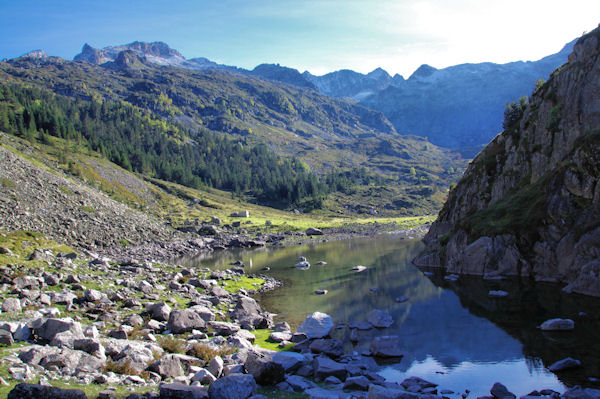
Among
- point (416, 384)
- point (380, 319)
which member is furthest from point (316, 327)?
point (416, 384)

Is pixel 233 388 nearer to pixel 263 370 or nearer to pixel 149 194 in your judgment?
pixel 263 370

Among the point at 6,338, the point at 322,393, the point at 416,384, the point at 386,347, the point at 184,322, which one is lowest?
the point at 386,347

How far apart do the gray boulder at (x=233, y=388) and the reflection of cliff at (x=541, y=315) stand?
17.7m

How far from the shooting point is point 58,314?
22.9 metres

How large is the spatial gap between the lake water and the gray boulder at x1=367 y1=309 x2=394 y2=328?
63cm

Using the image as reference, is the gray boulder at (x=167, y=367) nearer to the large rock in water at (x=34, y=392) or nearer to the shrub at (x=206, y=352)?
the shrub at (x=206, y=352)

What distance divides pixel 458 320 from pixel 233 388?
2639 centimetres

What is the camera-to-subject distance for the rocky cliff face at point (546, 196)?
42781 mm

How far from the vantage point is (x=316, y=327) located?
1267 inches

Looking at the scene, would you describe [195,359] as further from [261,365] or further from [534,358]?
[534,358]

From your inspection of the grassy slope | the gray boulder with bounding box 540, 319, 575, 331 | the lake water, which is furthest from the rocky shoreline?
the grassy slope

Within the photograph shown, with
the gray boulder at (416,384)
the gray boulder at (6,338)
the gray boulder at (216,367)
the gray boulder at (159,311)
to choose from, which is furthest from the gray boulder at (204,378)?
the gray boulder at (159,311)

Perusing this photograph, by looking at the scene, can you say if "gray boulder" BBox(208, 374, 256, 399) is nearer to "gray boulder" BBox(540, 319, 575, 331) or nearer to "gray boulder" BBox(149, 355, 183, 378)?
"gray boulder" BBox(149, 355, 183, 378)

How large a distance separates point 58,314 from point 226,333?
11276 millimetres
